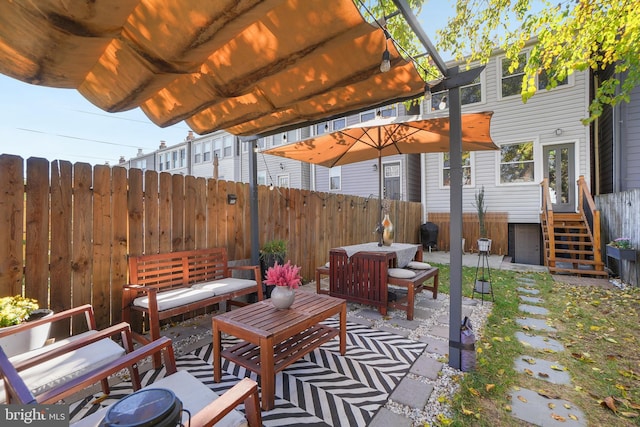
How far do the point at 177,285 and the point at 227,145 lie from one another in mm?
14401

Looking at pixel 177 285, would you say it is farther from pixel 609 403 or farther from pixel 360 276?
pixel 609 403

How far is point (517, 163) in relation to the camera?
9250 mm

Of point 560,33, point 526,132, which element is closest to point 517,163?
point 526,132

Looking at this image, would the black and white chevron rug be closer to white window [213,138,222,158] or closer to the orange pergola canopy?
the orange pergola canopy

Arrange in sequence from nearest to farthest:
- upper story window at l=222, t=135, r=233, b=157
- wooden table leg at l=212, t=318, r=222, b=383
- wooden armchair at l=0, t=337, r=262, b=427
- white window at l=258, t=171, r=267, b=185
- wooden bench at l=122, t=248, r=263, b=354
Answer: wooden armchair at l=0, t=337, r=262, b=427
wooden table leg at l=212, t=318, r=222, b=383
wooden bench at l=122, t=248, r=263, b=354
white window at l=258, t=171, r=267, b=185
upper story window at l=222, t=135, r=233, b=157

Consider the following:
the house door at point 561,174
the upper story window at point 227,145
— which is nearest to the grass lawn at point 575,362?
the house door at point 561,174

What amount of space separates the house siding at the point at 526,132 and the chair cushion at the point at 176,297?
935 centimetres

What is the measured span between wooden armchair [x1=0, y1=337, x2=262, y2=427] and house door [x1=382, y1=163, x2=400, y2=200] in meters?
10.5

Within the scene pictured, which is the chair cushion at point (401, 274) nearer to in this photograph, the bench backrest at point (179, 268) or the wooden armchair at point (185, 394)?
the bench backrest at point (179, 268)

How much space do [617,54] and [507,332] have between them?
14.3 feet

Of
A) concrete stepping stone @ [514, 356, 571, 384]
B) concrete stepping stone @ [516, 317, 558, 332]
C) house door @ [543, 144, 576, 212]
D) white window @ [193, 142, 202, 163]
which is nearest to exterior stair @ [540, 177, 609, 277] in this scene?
house door @ [543, 144, 576, 212]

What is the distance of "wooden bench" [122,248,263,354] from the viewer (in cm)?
274

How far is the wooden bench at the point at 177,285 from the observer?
2.74m

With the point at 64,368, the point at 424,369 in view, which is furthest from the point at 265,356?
the point at 424,369
